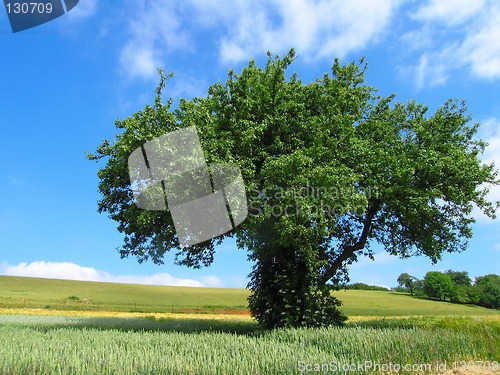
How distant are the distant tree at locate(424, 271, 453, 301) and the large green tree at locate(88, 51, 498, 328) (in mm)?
114621

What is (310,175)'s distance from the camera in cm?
2120

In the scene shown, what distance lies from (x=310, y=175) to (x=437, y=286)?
130 metres

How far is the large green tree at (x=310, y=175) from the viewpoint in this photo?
21547 millimetres

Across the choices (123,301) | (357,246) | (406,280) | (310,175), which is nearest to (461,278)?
(406,280)

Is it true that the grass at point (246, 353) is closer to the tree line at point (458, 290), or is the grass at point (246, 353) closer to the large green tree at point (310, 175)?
the large green tree at point (310, 175)

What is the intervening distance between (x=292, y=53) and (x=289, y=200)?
35.1 feet

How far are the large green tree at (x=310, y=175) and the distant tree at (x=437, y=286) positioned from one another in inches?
4513

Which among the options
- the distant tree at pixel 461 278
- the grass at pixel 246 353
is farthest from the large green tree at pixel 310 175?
the distant tree at pixel 461 278

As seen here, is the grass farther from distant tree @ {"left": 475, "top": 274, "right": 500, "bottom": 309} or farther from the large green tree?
distant tree @ {"left": 475, "top": 274, "right": 500, "bottom": 309}

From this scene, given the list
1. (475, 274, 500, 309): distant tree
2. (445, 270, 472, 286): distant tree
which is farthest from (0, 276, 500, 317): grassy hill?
(445, 270, 472, 286): distant tree

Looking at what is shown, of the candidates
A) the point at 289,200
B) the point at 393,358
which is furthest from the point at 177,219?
the point at 393,358

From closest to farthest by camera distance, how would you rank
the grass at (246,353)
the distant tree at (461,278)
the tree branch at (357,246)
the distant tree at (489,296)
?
1. the grass at (246,353)
2. the tree branch at (357,246)
3. the distant tree at (489,296)
4. the distant tree at (461,278)

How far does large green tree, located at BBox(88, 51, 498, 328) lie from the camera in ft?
70.7

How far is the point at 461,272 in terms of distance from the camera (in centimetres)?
17300
